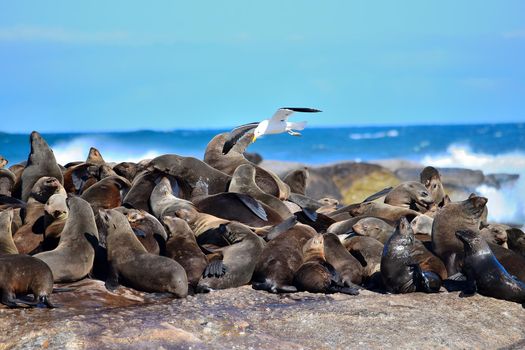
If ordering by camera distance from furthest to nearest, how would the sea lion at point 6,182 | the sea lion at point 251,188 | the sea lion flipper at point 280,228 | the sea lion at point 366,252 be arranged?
1. the sea lion at point 6,182
2. the sea lion at point 251,188
3. the sea lion flipper at point 280,228
4. the sea lion at point 366,252

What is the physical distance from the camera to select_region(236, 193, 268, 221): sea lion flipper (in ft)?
32.0

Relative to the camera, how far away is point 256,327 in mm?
6688

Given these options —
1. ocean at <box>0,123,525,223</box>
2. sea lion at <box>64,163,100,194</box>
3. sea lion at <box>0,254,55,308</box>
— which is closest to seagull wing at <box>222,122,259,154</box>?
sea lion at <box>64,163,100,194</box>

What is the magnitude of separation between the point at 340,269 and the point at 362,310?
125 centimetres

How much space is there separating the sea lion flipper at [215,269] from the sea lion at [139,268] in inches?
16.0

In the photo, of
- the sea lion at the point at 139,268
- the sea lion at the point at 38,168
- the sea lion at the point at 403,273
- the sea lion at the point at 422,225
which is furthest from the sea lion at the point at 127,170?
the sea lion at the point at 403,273

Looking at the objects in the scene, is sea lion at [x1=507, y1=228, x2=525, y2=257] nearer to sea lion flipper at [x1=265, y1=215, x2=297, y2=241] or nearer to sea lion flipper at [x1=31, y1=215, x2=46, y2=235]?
sea lion flipper at [x1=265, y1=215, x2=297, y2=241]

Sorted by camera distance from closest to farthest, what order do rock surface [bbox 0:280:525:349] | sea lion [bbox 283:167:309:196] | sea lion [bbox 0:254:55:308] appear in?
rock surface [bbox 0:280:525:349] → sea lion [bbox 0:254:55:308] → sea lion [bbox 283:167:309:196]

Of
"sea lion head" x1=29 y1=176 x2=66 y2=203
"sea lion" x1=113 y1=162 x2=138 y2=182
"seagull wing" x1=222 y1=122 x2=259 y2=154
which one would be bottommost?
"sea lion head" x1=29 y1=176 x2=66 y2=203

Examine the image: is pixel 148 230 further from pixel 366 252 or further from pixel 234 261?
pixel 366 252

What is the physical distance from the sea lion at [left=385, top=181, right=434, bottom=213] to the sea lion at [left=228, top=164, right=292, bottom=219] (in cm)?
181

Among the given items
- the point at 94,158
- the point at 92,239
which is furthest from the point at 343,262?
the point at 94,158

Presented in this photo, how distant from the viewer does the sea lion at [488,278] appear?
320 inches

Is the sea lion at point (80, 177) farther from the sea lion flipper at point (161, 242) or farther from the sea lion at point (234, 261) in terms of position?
the sea lion at point (234, 261)
